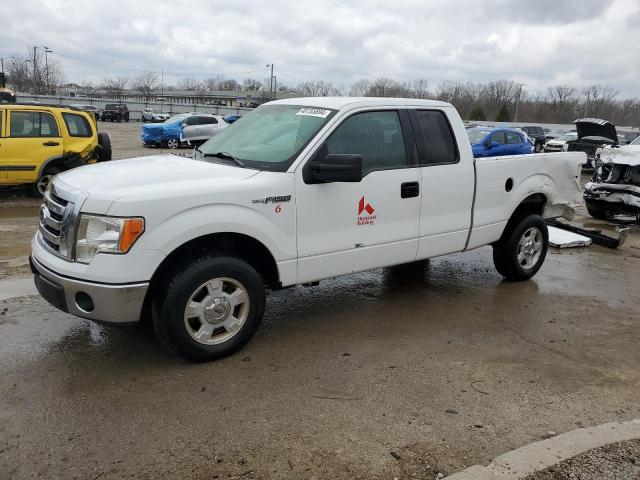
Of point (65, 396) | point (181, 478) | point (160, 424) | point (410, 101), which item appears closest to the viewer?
point (181, 478)

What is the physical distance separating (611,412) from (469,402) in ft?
3.02

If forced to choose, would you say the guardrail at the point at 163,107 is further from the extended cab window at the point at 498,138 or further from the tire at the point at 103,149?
the tire at the point at 103,149

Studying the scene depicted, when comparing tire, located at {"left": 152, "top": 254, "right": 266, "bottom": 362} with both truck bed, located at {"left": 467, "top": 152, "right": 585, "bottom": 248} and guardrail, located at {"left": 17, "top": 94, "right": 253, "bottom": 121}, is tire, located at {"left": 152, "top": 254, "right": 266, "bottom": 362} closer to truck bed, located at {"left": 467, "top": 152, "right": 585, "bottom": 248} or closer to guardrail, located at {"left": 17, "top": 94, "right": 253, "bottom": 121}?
truck bed, located at {"left": 467, "top": 152, "right": 585, "bottom": 248}

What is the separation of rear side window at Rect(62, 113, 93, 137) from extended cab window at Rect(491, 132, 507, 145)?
12.7 metres

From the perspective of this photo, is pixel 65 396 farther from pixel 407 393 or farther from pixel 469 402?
pixel 469 402

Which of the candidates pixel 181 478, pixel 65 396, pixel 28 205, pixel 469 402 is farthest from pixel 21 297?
pixel 28 205

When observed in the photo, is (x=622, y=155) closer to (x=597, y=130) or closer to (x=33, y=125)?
(x=597, y=130)

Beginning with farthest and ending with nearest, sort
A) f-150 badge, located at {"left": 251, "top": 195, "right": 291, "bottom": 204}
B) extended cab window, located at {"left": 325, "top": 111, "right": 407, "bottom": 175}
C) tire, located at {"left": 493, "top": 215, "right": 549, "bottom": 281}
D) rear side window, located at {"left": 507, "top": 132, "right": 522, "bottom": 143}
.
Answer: rear side window, located at {"left": 507, "top": 132, "right": 522, "bottom": 143} → tire, located at {"left": 493, "top": 215, "right": 549, "bottom": 281} → extended cab window, located at {"left": 325, "top": 111, "right": 407, "bottom": 175} → f-150 badge, located at {"left": 251, "top": 195, "right": 291, "bottom": 204}

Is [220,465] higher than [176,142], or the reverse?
[176,142]

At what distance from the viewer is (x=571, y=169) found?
253 inches

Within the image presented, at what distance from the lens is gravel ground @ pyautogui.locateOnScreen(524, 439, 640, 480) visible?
2.83 metres

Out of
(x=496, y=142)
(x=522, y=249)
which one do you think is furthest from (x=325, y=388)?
(x=496, y=142)

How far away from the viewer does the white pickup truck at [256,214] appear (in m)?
3.53

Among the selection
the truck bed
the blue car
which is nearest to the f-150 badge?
the truck bed
